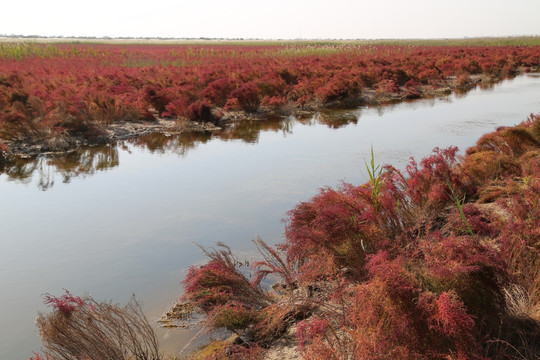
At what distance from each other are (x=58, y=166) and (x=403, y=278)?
32.6 ft

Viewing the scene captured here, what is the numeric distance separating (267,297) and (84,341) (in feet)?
6.22

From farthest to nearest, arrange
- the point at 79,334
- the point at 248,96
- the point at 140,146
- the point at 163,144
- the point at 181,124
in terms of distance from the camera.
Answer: the point at 248,96 → the point at 181,124 → the point at 163,144 → the point at 140,146 → the point at 79,334

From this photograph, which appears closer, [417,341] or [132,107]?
[417,341]

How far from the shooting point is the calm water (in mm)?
5586

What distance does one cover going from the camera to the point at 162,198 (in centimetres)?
855

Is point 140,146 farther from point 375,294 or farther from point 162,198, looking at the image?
point 375,294

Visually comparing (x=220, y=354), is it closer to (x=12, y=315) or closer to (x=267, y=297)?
(x=267, y=297)

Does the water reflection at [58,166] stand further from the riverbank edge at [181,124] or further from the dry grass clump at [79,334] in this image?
the dry grass clump at [79,334]

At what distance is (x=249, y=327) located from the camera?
4426mm

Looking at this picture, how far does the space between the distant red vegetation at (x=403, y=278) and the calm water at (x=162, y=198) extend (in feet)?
3.21

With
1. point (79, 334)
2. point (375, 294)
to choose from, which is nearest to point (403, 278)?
point (375, 294)

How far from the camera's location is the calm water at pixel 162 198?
5.59 meters

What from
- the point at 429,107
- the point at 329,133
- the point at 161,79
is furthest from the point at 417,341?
the point at 161,79

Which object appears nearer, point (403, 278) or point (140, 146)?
point (403, 278)
